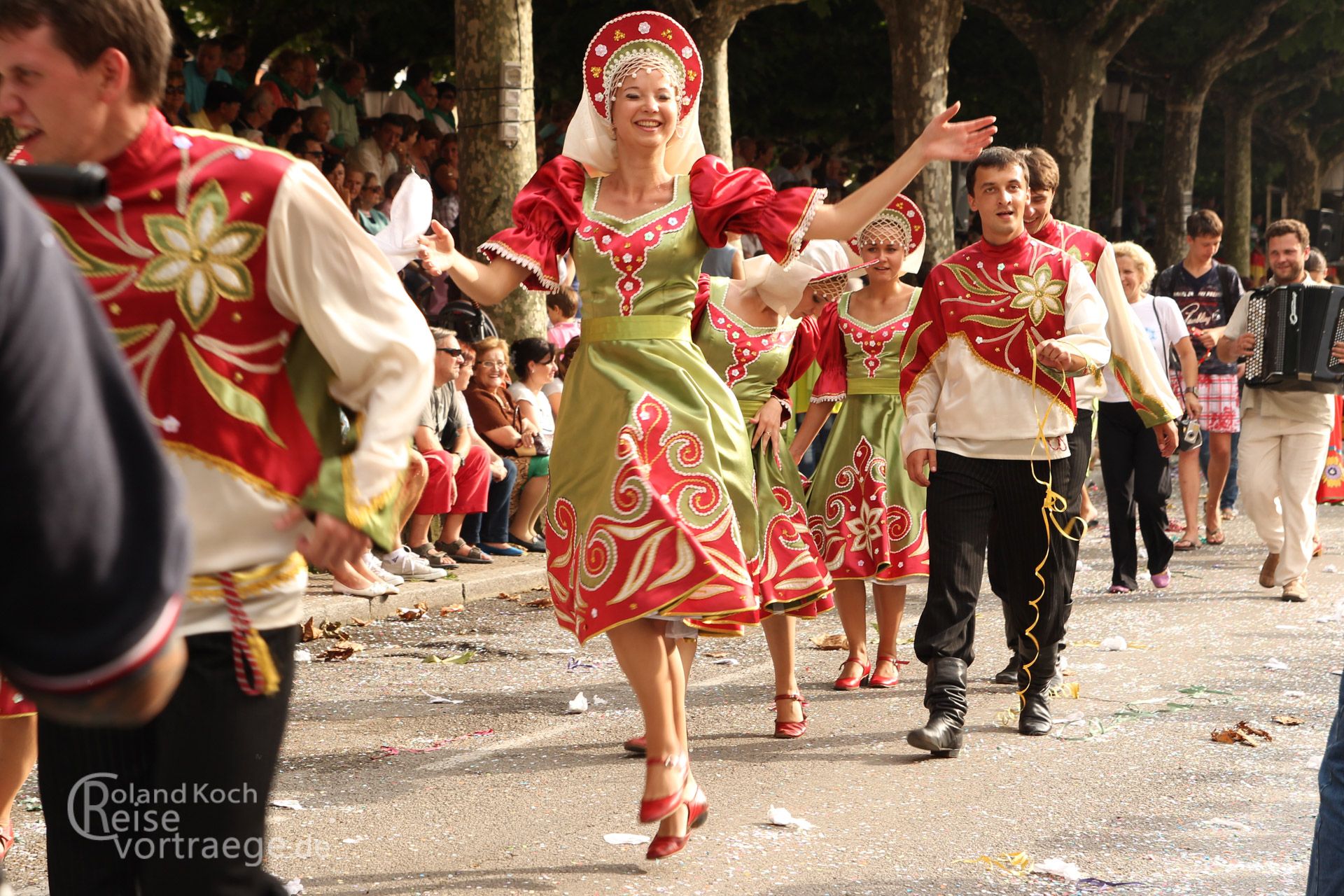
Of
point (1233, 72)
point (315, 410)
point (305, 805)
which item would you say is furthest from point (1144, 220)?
point (315, 410)

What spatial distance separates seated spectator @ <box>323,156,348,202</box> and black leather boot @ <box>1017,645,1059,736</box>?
791 cm

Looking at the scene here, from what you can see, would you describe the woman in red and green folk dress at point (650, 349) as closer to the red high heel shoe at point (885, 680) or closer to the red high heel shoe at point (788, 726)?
the red high heel shoe at point (788, 726)

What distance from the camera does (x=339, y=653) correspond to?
28.4ft

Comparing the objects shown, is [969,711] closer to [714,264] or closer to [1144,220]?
[714,264]

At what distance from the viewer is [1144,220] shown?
3269 cm

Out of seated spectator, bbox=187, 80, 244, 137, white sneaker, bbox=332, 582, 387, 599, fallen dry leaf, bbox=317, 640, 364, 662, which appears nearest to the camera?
fallen dry leaf, bbox=317, 640, 364, 662

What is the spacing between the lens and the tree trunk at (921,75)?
19469 millimetres

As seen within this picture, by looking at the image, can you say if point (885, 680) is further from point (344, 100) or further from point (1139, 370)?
point (344, 100)

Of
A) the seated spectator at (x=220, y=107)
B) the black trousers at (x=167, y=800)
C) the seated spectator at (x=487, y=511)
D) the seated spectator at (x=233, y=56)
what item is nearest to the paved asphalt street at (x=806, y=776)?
the black trousers at (x=167, y=800)

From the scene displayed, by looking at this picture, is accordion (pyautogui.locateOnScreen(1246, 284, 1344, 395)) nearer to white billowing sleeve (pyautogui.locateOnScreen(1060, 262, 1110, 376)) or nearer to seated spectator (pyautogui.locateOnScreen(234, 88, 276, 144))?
white billowing sleeve (pyautogui.locateOnScreen(1060, 262, 1110, 376))

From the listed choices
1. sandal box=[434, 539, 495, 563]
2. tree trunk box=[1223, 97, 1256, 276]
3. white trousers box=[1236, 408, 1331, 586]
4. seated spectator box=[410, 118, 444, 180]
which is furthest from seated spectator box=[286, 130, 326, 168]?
tree trunk box=[1223, 97, 1256, 276]

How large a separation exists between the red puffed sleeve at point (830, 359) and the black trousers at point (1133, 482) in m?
3.45

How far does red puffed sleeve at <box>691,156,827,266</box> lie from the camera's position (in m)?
5.34

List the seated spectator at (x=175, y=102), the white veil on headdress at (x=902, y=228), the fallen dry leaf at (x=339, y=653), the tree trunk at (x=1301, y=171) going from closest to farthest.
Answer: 1. the white veil on headdress at (x=902, y=228)
2. the fallen dry leaf at (x=339, y=653)
3. the seated spectator at (x=175, y=102)
4. the tree trunk at (x=1301, y=171)
